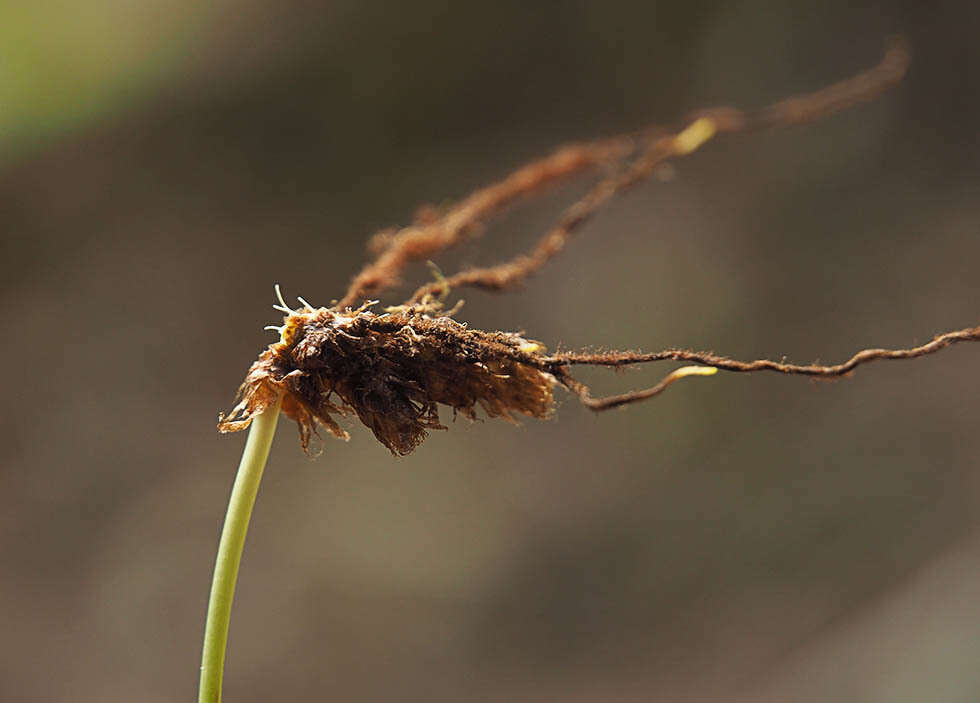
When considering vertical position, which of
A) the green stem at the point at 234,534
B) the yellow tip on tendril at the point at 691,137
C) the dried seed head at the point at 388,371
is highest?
the yellow tip on tendril at the point at 691,137

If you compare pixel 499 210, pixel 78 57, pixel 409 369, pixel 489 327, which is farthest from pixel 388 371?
pixel 78 57

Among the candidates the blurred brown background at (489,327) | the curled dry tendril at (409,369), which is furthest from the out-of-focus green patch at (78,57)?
the curled dry tendril at (409,369)

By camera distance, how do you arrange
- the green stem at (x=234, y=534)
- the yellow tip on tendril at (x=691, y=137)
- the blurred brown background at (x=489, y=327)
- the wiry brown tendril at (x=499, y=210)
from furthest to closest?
the blurred brown background at (x=489, y=327) → the yellow tip on tendril at (x=691, y=137) → the wiry brown tendril at (x=499, y=210) → the green stem at (x=234, y=534)

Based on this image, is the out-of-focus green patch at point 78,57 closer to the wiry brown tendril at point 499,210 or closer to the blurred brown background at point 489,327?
the blurred brown background at point 489,327

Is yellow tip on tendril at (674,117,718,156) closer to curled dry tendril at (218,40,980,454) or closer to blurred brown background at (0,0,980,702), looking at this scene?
curled dry tendril at (218,40,980,454)

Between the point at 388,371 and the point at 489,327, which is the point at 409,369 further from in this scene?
the point at 489,327

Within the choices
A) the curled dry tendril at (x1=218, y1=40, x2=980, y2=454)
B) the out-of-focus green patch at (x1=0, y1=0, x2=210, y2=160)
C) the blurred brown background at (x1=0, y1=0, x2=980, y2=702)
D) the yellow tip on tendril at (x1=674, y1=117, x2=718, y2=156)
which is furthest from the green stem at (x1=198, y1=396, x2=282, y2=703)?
the out-of-focus green patch at (x1=0, y1=0, x2=210, y2=160)

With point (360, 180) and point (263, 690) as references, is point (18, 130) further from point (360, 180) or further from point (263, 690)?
point (263, 690)
